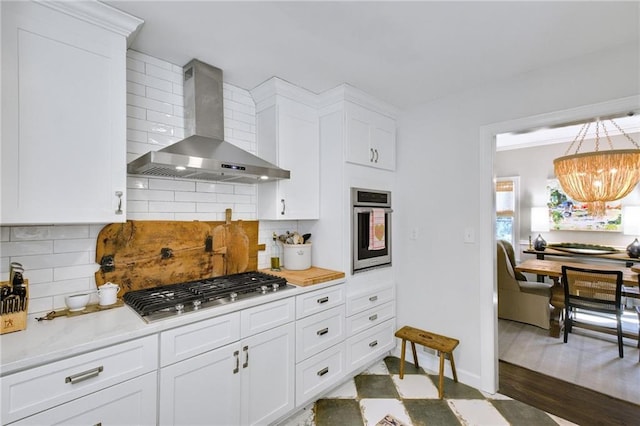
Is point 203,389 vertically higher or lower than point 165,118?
lower

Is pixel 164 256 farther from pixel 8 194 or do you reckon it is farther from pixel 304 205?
pixel 304 205

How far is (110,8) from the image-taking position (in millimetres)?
1429

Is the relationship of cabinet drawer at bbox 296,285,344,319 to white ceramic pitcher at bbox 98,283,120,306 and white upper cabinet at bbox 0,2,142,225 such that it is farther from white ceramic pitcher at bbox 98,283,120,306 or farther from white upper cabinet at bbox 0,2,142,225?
white upper cabinet at bbox 0,2,142,225

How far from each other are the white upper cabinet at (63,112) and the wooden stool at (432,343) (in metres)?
2.41

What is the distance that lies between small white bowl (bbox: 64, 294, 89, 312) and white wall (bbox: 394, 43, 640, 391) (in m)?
2.49

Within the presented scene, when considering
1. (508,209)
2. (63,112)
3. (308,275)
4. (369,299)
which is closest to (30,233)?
(63,112)

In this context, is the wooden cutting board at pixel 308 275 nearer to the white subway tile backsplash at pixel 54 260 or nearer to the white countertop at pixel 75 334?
the white countertop at pixel 75 334

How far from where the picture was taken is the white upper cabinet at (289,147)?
7.57 ft

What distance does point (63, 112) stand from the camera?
1.36 meters

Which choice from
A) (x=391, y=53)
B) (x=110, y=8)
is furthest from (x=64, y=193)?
(x=391, y=53)

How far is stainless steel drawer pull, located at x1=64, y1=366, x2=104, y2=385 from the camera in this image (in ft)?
3.83

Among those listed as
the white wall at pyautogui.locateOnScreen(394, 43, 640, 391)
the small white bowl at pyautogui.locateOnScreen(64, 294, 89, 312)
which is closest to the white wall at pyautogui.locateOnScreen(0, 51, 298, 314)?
the small white bowl at pyautogui.locateOnScreen(64, 294, 89, 312)

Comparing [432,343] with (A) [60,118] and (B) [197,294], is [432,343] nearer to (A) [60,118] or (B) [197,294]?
(B) [197,294]

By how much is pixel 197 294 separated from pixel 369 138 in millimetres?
1901
